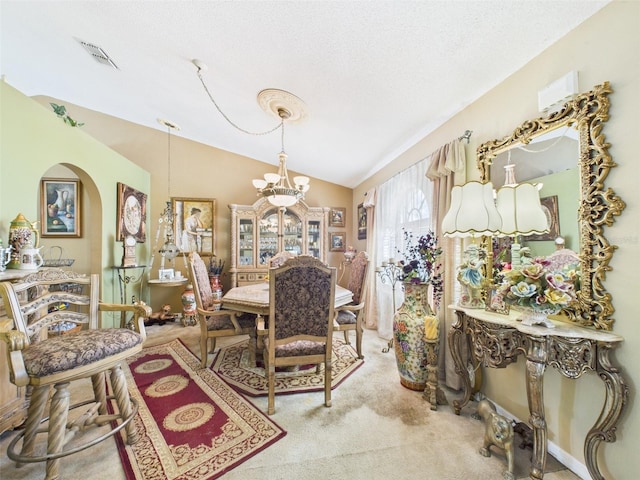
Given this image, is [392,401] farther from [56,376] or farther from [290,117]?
[290,117]

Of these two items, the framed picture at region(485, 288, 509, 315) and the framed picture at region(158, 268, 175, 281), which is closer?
the framed picture at region(485, 288, 509, 315)

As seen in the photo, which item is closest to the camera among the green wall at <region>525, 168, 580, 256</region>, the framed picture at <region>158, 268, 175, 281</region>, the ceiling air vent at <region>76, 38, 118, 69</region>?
the green wall at <region>525, 168, 580, 256</region>

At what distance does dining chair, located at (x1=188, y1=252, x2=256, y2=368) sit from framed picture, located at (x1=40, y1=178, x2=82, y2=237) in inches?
91.2

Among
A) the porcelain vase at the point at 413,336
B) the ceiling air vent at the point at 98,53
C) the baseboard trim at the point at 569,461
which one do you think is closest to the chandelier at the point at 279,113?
the ceiling air vent at the point at 98,53

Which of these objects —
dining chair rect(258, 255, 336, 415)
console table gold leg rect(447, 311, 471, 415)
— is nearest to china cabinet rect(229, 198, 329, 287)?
dining chair rect(258, 255, 336, 415)

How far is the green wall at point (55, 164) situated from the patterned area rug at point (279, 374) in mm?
1794

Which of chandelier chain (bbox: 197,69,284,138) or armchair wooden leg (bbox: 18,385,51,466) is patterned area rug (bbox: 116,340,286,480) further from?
chandelier chain (bbox: 197,69,284,138)

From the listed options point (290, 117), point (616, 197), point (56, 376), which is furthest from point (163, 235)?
point (616, 197)

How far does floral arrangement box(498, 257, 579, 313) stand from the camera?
1.30 meters

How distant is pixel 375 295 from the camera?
3893mm

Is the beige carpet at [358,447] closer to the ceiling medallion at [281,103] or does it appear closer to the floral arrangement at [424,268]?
the floral arrangement at [424,268]

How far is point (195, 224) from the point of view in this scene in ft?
14.9

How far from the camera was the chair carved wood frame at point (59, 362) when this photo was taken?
4.07 ft

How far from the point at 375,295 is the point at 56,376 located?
334cm
